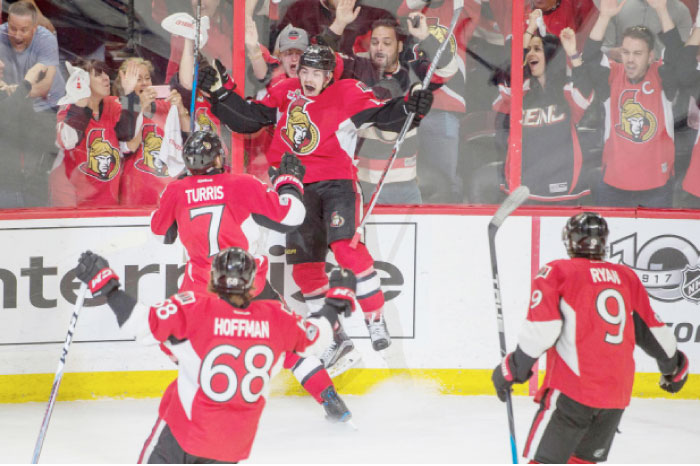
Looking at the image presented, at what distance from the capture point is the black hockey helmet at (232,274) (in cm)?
273

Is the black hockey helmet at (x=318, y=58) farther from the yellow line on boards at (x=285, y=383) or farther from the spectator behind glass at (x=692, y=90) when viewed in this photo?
the spectator behind glass at (x=692, y=90)

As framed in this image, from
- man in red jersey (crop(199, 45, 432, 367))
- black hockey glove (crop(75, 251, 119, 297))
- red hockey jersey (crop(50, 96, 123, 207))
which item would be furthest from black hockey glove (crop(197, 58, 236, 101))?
black hockey glove (crop(75, 251, 119, 297))

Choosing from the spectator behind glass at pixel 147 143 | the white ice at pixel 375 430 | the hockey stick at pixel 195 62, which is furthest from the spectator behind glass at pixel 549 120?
the spectator behind glass at pixel 147 143

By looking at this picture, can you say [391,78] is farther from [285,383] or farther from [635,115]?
[285,383]

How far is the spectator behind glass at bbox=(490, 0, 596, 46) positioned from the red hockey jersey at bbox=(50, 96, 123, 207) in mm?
2304

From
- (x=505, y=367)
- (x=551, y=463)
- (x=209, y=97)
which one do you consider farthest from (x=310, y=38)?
(x=551, y=463)

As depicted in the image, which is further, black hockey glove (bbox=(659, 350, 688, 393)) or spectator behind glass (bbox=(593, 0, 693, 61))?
spectator behind glass (bbox=(593, 0, 693, 61))

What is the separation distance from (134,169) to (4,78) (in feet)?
2.84

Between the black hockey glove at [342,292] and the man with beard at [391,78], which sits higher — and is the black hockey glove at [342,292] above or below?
below

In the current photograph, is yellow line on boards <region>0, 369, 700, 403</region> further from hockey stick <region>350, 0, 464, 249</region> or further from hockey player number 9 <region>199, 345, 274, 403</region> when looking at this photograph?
hockey player number 9 <region>199, 345, 274, 403</region>

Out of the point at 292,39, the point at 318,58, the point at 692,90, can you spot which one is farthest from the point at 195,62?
the point at 692,90

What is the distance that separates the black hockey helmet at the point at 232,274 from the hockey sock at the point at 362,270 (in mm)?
1911

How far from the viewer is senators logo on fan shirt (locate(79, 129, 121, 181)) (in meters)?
5.01

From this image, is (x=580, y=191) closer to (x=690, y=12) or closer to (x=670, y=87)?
(x=670, y=87)
